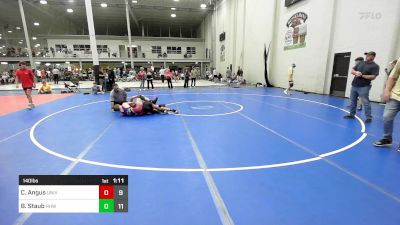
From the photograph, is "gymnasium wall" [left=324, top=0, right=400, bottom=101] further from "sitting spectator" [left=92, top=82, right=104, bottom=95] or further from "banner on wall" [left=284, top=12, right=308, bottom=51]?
"sitting spectator" [left=92, top=82, right=104, bottom=95]

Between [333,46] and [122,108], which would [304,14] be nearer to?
[333,46]

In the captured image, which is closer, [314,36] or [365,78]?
[365,78]

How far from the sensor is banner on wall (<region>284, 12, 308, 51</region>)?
14.9 meters

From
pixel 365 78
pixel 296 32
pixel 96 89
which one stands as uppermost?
pixel 296 32

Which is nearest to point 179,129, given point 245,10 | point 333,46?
point 333,46

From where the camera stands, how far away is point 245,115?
27.1 feet
